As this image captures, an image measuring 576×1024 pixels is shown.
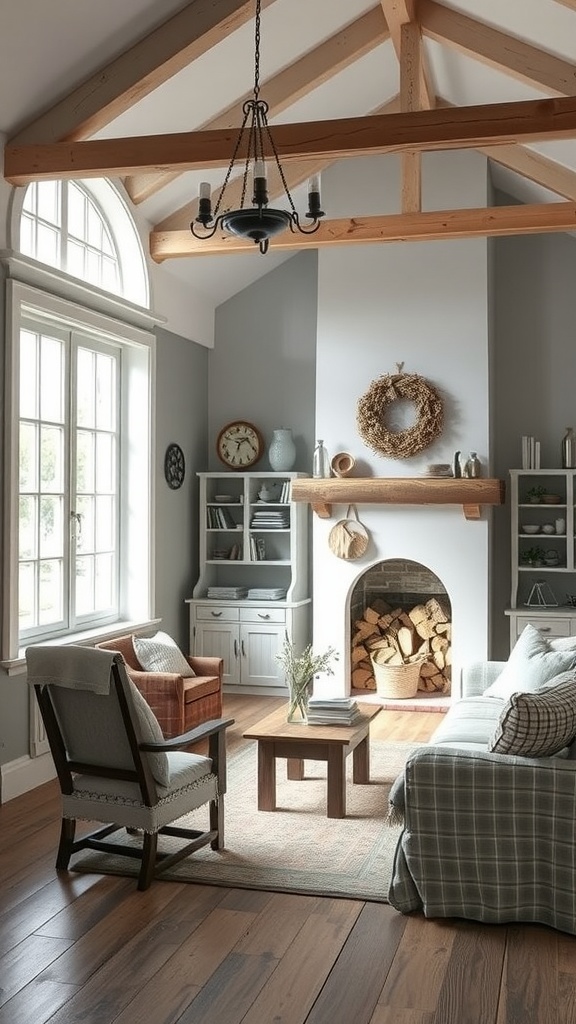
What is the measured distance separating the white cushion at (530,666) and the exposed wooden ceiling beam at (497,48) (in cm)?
310

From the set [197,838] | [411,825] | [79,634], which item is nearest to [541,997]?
[411,825]

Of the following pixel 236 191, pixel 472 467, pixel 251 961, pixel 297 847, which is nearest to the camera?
pixel 251 961

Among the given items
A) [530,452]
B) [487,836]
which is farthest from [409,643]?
[487,836]

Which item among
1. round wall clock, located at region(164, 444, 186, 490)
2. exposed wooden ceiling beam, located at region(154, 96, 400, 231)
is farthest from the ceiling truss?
round wall clock, located at region(164, 444, 186, 490)

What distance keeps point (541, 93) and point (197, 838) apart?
4864mm

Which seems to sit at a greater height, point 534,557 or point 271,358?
point 271,358

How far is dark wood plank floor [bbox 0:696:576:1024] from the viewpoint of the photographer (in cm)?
307

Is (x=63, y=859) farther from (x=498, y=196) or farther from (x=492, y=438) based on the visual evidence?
(x=498, y=196)

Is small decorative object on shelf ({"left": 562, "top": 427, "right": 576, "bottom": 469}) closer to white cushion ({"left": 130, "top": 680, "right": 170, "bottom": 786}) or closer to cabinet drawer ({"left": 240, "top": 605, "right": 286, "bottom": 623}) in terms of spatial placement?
cabinet drawer ({"left": 240, "top": 605, "right": 286, "bottom": 623})

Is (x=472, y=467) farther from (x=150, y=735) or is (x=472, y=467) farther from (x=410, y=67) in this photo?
(x=150, y=735)

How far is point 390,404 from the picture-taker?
7926 mm

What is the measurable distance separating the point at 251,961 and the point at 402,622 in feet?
17.0

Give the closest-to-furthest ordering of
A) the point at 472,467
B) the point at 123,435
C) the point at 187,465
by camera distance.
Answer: the point at 123,435, the point at 472,467, the point at 187,465

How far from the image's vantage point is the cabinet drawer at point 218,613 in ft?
27.0
